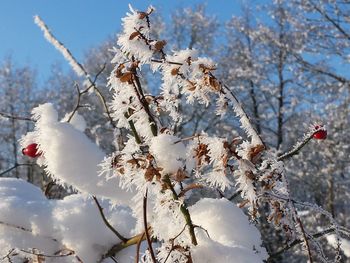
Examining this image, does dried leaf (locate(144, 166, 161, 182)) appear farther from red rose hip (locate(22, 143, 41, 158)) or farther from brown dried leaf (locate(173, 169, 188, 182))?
red rose hip (locate(22, 143, 41, 158))

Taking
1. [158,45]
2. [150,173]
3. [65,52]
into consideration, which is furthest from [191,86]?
[65,52]

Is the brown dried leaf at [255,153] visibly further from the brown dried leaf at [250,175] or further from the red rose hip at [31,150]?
the red rose hip at [31,150]

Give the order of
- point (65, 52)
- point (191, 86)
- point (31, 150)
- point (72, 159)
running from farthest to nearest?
point (65, 52)
point (31, 150)
point (72, 159)
point (191, 86)

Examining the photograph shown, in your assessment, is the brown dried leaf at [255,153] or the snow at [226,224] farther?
the snow at [226,224]

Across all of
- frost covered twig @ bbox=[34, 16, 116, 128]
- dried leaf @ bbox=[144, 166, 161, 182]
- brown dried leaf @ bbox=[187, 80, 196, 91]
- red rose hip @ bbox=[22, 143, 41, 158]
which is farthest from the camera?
frost covered twig @ bbox=[34, 16, 116, 128]

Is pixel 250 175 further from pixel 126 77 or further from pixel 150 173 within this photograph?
pixel 126 77

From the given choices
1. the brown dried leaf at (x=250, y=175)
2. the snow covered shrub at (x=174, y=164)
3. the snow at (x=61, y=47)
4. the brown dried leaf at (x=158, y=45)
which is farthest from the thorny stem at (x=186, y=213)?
the snow at (x=61, y=47)

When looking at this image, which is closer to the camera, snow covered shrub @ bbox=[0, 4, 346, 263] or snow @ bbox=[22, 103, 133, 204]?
snow covered shrub @ bbox=[0, 4, 346, 263]

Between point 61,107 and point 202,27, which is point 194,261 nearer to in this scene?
point 202,27

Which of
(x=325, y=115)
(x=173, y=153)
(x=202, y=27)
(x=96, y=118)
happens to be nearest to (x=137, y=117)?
(x=173, y=153)

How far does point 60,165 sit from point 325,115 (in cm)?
1197

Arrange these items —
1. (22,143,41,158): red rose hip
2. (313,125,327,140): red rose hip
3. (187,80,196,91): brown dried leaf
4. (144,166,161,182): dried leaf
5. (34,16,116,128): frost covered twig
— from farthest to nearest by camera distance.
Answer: (34,16,116,128): frost covered twig
(22,143,41,158): red rose hip
(313,125,327,140): red rose hip
(187,80,196,91): brown dried leaf
(144,166,161,182): dried leaf

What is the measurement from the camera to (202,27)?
14.9m

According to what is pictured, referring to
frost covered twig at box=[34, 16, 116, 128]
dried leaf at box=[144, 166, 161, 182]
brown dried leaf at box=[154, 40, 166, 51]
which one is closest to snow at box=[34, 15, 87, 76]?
frost covered twig at box=[34, 16, 116, 128]
